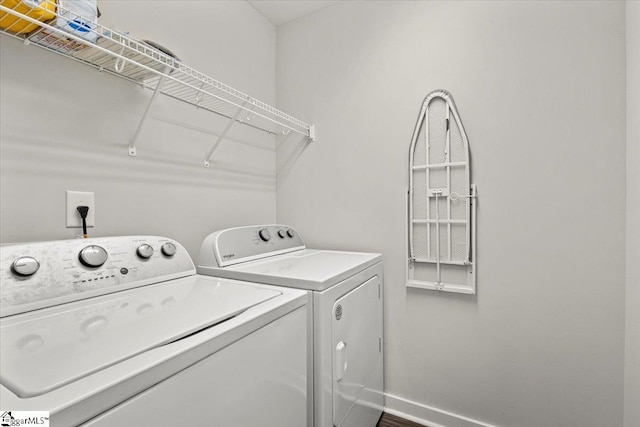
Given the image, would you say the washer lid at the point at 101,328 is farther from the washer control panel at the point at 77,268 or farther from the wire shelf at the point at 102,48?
the wire shelf at the point at 102,48

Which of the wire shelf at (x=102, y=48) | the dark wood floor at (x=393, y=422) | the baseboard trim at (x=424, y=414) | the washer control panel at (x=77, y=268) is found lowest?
the dark wood floor at (x=393, y=422)

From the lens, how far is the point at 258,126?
2074 millimetres

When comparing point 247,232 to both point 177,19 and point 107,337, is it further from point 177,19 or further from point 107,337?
point 177,19

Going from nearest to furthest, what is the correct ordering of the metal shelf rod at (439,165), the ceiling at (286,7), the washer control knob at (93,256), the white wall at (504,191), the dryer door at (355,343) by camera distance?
1. the washer control knob at (93,256)
2. the dryer door at (355,343)
3. the white wall at (504,191)
4. the metal shelf rod at (439,165)
5. the ceiling at (286,7)

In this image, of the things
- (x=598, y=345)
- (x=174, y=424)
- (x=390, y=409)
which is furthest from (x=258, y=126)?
(x=598, y=345)

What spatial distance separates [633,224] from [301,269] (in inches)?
52.4

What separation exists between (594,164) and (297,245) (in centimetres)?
152

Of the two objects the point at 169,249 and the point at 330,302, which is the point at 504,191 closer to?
the point at 330,302

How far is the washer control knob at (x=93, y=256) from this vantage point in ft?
3.15

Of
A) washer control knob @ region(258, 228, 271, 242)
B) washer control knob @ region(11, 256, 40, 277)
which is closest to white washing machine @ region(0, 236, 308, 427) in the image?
washer control knob @ region(11, 256, 40, 277)

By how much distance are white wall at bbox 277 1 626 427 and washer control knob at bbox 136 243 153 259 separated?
111 cm
